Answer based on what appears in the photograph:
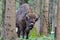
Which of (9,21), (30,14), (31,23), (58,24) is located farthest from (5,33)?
(30,14)

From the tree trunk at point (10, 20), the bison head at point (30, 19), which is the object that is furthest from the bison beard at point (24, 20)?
the tree trunk at point (10, 20)

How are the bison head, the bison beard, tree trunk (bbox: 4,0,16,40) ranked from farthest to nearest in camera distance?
the bison beard, the bison head, tree trunk (bbox: 4,0,16,40)

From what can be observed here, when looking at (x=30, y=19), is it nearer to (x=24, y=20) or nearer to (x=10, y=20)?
(x=24, y=20)

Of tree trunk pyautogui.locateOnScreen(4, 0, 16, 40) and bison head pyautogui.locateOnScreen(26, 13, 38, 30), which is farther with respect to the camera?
bison head pyautogui.locateOnScreen(26, 13, 38, 30)

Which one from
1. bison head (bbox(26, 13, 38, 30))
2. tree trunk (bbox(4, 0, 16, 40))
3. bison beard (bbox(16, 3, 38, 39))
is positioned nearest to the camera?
tree trunk (bbox(4, 0, 16, 40))

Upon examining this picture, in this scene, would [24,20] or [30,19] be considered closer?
[30,19]

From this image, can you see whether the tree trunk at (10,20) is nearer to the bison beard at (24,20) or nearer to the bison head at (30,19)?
the bison head at (30,19)

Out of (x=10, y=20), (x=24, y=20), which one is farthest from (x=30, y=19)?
(x=10, y=20)

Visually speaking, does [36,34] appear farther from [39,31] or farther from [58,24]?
[58,24]

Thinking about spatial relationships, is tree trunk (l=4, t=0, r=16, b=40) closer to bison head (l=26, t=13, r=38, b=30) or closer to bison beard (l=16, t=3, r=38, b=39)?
bison head (l=26, t=13, r=38, b=30)

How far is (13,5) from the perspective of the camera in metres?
7.52

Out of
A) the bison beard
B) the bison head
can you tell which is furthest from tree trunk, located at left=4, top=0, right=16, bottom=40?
the bison beard

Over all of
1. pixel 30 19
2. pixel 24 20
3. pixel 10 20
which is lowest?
pixel 24 20

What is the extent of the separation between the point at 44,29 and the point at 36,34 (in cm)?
84
